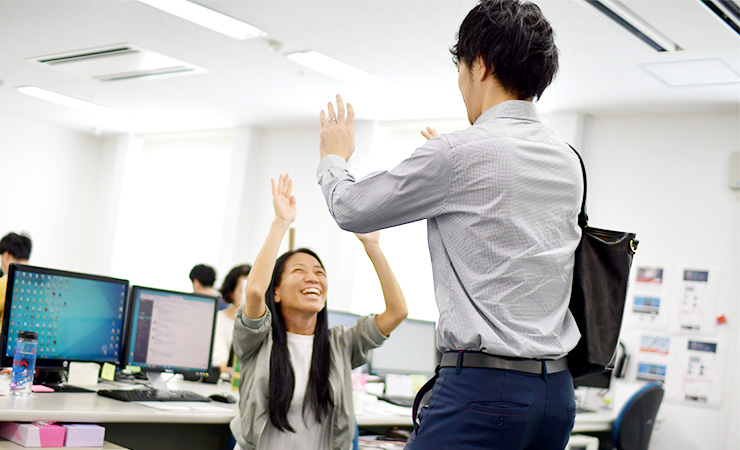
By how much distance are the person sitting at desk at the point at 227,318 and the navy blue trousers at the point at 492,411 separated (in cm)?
324

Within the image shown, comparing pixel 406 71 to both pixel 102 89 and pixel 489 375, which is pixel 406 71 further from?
pixel 489 375

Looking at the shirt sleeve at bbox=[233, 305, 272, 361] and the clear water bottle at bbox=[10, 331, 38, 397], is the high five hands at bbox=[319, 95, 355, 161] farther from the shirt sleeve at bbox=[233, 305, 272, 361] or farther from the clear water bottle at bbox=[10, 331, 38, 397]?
the clear water bottle at bbox=[10, 331, 38, 397]

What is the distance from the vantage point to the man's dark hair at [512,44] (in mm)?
1451

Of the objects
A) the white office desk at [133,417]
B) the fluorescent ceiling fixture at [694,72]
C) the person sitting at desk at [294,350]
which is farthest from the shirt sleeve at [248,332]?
the fluorescent ceiling fixture at [694,72]

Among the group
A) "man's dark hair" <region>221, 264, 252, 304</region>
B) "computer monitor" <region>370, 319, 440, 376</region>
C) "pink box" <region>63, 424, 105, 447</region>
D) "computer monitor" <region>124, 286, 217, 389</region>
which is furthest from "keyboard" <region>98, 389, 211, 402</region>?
"man's dark hair" <region>221, 264, 252, 304</region>

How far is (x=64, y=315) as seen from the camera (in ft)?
10.0

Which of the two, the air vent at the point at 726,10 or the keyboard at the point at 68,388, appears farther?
the air vent at the point at 726,10

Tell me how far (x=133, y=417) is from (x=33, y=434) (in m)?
0.36

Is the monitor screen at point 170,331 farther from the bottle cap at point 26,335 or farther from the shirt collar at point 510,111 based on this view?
the shirt collar at point 510,111

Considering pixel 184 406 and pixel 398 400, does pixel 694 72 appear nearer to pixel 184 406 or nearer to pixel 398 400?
pixel 398 400

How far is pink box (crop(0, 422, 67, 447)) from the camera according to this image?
2.31 metres

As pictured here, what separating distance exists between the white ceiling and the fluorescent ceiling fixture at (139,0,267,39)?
0.30ft

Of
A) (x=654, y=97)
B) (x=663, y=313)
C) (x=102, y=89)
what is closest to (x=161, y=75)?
(x=102, y=89)

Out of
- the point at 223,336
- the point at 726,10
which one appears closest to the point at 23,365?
the point at 223,336
